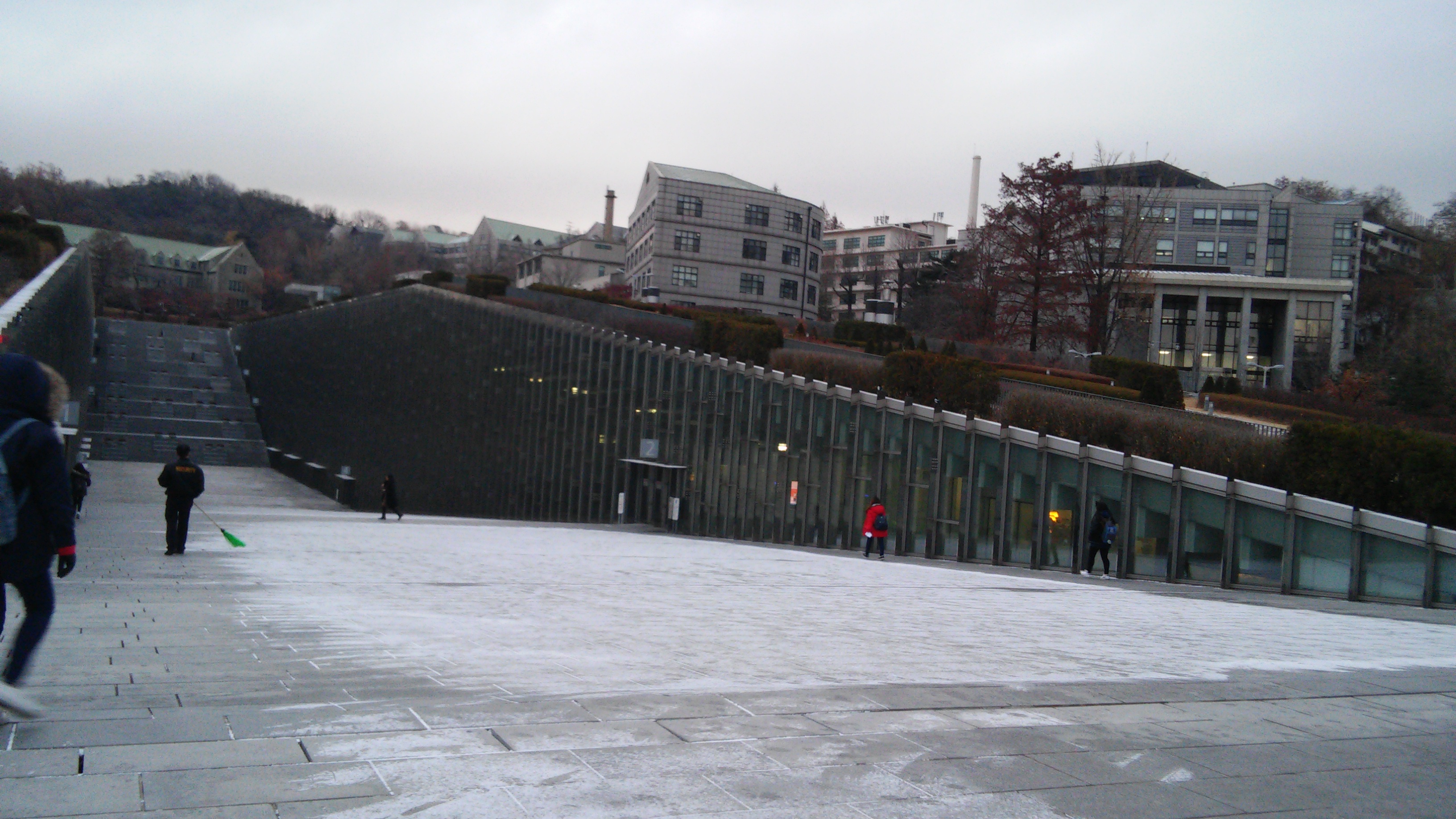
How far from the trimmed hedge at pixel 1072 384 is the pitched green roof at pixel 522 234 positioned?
13764 centimetres

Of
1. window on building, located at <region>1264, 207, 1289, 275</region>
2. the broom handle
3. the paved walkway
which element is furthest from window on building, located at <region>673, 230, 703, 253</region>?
the paved walkway

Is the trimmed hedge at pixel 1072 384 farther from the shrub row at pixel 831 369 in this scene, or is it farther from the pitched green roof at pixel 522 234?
the pitched green roof at pixel 522 234

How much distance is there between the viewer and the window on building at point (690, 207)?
76.2 meters

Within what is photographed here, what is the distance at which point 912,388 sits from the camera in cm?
2962

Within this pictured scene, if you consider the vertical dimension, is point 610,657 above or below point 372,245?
below

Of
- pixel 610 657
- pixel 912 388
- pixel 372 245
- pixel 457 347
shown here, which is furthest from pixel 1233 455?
pixel 372 245

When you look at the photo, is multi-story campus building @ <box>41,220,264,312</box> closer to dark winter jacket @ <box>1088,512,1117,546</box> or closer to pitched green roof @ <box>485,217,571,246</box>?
pitched green roof @ <box>485,217,571,246</box>

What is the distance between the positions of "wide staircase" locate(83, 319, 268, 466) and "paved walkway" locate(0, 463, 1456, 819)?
66694 mm

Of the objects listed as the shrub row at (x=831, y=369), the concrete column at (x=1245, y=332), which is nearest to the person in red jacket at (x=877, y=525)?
the shrub row at (x=831, y=369)

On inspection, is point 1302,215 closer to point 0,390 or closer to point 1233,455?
point 1233,455

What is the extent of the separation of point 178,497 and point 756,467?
1965cm

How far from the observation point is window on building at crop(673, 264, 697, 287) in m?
76.4

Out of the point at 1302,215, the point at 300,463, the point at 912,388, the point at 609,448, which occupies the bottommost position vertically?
the point at 300,463

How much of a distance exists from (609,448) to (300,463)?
37779 mm
